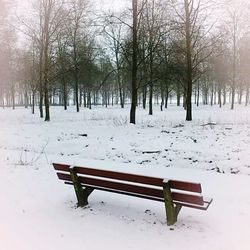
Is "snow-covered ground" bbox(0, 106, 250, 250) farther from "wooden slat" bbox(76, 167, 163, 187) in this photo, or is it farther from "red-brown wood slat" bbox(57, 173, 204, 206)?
"wooden slat" bbox(76, 167, 163, 187)

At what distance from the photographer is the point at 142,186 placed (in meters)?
5.13

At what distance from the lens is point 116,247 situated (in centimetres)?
421

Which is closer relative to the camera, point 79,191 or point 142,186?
point 142,186

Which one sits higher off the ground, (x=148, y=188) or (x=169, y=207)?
(x=148, y=188)

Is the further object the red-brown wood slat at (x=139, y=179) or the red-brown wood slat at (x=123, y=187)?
the red-brown wood slat at (x=123, y=187)

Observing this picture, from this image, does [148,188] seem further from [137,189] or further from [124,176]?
[124,176]

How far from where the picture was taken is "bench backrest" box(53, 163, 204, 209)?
4.57 metres

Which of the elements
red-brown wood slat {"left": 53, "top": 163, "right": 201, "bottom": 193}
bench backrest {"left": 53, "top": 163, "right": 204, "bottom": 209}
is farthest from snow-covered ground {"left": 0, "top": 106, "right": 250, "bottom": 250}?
red-brown wood slat {"left": 53, "top": 163, "right": 201, "bottom": 193}

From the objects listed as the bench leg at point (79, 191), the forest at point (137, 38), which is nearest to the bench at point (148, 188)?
the bench leg at point (79, 191)

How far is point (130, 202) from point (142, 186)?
1.10 meters

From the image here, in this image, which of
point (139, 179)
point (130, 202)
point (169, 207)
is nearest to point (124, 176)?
point (139, 179)

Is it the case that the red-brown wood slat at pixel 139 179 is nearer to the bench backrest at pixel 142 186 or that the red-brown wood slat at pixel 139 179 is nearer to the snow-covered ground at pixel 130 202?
the bench backrest at pixel 142 186

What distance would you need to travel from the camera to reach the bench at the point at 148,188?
15.1 ft

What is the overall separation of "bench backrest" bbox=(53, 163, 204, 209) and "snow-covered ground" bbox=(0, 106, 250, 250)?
47cm
